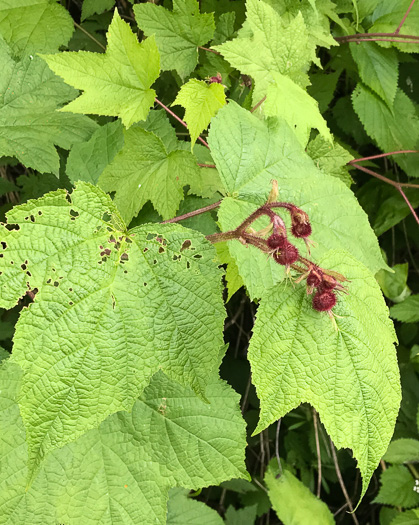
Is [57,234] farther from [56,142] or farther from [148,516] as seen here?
[148,516]

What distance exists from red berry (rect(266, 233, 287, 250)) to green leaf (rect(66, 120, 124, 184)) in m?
0.78

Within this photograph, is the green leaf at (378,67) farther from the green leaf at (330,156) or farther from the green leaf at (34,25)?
the green leaf at (34,25)

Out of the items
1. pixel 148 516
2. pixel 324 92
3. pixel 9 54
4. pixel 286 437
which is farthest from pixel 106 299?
pixel 286 437

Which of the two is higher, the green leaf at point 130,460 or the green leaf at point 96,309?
the green leaf at point 96,309

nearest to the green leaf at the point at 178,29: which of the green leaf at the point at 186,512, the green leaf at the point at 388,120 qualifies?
the green leaf at the point at 388,120

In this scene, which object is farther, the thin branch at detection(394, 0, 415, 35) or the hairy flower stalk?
the thin branch at detection(394, 0, 415, 35)

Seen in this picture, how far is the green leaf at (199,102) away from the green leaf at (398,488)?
1.83 m

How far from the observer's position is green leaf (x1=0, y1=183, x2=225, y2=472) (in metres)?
0.91

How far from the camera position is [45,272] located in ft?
3.09

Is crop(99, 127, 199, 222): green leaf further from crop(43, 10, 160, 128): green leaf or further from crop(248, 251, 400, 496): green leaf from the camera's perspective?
crop(248, 251, 400, 496): green leaf

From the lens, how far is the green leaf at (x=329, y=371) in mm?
976

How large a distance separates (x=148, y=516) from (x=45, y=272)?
78 cm

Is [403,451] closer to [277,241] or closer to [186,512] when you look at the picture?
[186,512]

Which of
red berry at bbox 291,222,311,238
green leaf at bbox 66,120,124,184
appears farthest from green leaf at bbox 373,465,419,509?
green leaf at bbox 66,120,124,184
